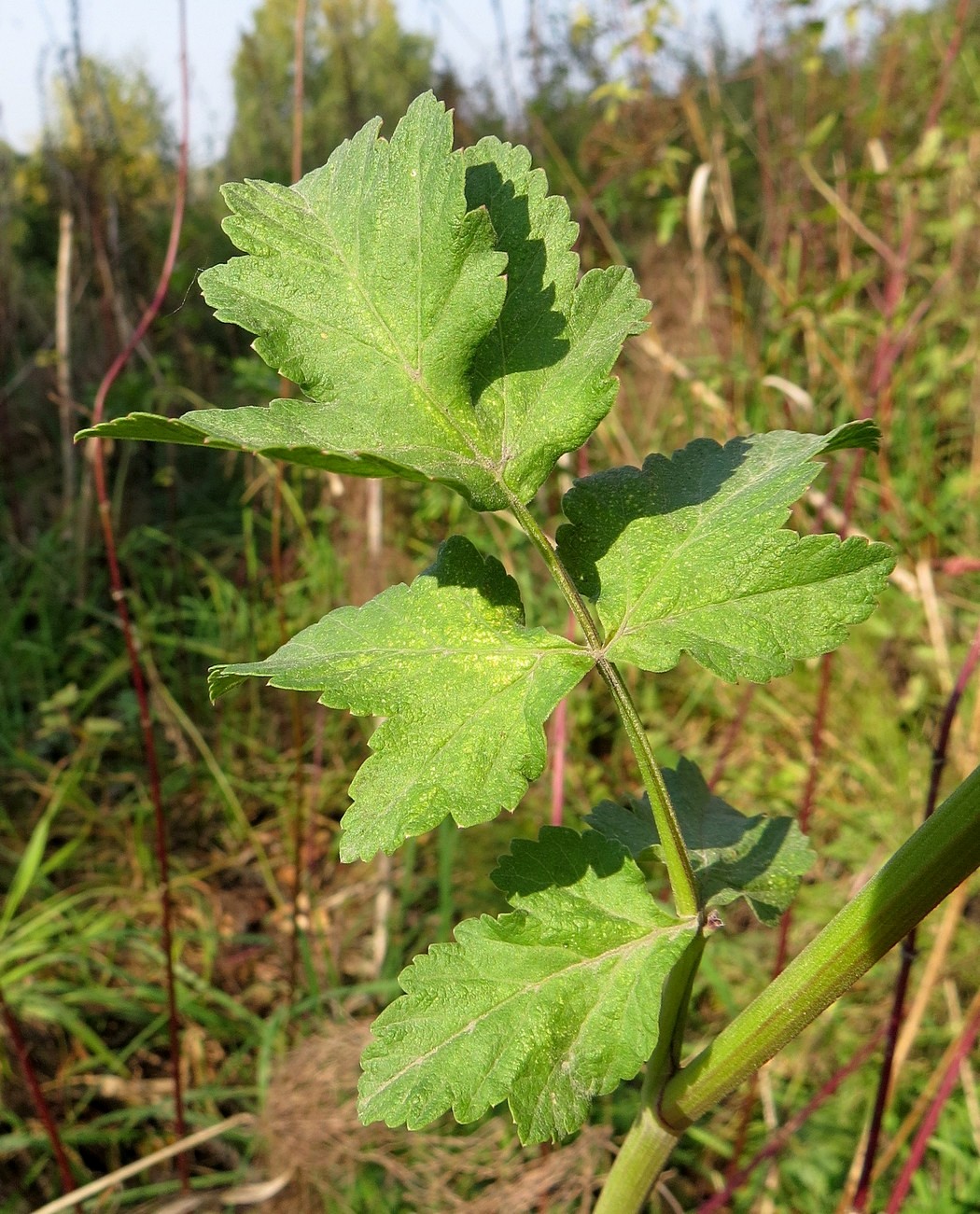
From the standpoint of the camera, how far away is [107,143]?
4.63m

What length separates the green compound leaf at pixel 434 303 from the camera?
1.71 feet

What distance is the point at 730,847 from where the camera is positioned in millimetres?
627

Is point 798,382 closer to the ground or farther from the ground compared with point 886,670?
farther from the ground

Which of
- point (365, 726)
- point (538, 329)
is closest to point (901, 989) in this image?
point (538, 329)

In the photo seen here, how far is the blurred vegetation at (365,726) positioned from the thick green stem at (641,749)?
1.20m

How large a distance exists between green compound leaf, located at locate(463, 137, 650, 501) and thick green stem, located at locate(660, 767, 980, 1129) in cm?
24

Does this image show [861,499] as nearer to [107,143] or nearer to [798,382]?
[798,382]

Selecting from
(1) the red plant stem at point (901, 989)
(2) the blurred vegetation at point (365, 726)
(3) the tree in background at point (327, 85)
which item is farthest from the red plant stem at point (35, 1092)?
(3) the tree in background at point (327, 85)

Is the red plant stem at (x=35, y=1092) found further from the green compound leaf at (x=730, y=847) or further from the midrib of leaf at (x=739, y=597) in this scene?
the midrib of leaf at (x=739, y=597)

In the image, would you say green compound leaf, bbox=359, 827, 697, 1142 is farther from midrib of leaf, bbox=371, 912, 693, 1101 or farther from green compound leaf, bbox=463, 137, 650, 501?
green compound leaf, bbox=463, 137, 650, 501

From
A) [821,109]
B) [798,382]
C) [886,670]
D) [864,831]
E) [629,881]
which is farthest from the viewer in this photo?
Result: [821,109]

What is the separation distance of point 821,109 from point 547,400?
581 centimetres

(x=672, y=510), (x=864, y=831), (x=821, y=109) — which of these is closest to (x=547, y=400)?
(x=672, y=510)

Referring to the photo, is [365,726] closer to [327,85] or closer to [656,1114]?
[656,1114]
